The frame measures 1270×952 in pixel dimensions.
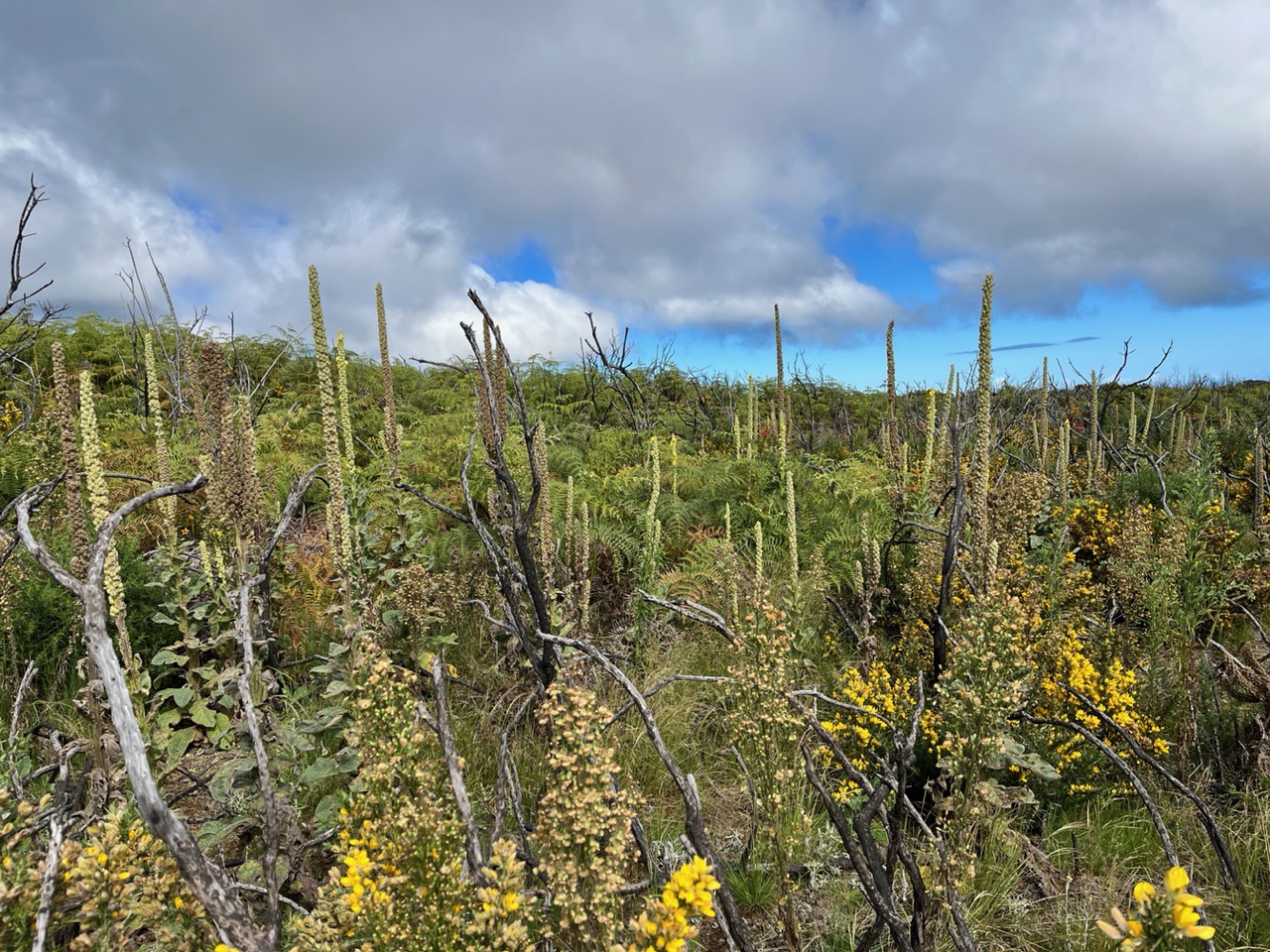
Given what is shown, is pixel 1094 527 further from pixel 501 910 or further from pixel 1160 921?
pixel 501 910

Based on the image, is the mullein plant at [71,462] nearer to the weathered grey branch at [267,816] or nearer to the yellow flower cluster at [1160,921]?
the weathered grey branch at [267,816]

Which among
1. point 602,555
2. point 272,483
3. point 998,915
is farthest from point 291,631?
point 998,915

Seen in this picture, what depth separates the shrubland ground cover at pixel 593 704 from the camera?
1551 millimetres

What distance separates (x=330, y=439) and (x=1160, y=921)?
2.91 meters

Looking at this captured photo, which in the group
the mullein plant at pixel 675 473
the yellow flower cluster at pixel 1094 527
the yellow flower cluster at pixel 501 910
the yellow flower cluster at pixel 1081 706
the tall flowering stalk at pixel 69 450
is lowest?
the yellow flower cluster at pixel 1081 706

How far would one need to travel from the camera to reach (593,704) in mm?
1759

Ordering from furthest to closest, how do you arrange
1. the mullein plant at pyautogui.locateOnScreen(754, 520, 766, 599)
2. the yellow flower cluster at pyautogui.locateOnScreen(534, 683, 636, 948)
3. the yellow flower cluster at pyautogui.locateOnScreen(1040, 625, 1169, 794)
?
the yellow flower cluster at pyautogui.locateOnScreen(1040, 625, 1169, 794), the mullein plant at pyautogui.locateOnScreen(754, 520, 766, 599), the yellow flower cluster at pyautogui.locateOnScreen(534, 683, 636, 948)

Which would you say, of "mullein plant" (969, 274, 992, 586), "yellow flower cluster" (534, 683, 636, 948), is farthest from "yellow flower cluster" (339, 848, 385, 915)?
"mullein plant" (969, 274, 992, 586)

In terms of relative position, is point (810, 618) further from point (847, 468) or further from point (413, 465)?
point (413, 465)

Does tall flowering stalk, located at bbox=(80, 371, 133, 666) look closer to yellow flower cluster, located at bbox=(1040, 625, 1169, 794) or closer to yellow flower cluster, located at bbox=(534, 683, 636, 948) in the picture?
yellow flower cluster, located at bbox=(534, 683, 636, 948)

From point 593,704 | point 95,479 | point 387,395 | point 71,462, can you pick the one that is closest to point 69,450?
point 71,462

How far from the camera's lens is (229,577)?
355 centimetres

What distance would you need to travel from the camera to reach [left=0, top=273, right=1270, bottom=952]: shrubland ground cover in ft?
5.09

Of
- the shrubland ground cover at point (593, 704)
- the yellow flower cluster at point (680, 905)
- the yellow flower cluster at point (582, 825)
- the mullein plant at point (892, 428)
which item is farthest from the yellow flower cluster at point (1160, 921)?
the mullein plant at point (892, 428)
